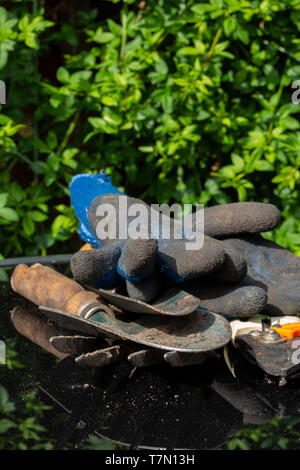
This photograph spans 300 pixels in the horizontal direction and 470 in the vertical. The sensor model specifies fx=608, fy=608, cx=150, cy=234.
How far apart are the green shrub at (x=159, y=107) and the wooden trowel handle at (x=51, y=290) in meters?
0.67

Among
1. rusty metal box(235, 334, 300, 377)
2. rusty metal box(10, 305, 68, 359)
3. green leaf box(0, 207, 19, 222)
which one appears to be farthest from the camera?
green leaf box(0, 207, 19, 222)

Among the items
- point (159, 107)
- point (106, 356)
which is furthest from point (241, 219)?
point (159, 107)

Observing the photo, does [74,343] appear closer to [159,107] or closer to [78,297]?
[78,297]

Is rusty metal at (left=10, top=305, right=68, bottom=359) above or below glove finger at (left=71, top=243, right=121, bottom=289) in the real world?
below

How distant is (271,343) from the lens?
1049 mm

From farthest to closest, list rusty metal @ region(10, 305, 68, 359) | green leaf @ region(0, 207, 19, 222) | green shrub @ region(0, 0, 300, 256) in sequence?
1. green shrub @ region(0, 0, 300, 256)
2. green leaf @ region(0, 207, 19, 222)
3. rusty metal @ region(10, 305, 68, 359)

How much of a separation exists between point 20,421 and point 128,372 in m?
0.23

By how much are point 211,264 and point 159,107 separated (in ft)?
4.50

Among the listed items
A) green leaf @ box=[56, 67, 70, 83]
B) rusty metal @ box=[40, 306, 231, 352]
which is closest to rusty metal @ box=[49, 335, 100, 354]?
rusty metal @ box=[40, 306, 231, 352]

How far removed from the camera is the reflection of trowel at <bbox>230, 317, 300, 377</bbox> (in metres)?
0.99

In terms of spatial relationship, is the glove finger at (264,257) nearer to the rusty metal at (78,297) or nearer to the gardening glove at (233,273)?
the gardening glove at (233,273)

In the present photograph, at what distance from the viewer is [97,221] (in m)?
1.31

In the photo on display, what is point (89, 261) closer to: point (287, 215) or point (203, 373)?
point (203, 373)

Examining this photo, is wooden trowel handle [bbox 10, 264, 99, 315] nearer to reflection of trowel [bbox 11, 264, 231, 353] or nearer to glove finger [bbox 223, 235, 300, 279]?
reflection of trowel [bbox 11, 264, 231, 353]
